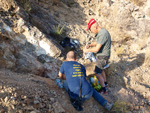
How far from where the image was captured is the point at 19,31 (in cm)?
384

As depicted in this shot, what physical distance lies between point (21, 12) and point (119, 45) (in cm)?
477

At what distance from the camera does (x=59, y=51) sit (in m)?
4.34

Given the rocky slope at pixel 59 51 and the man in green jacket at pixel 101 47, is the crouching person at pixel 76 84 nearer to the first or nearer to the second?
the rocky slope at pixel 59 51

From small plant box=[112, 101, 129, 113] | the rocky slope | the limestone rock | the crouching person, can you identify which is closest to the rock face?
the rocky slope

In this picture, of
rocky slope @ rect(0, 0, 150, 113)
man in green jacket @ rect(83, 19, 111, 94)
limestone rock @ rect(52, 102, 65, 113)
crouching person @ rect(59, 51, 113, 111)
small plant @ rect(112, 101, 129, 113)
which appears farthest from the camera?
man in green jacket @ rect(83, 19, 111, 94)

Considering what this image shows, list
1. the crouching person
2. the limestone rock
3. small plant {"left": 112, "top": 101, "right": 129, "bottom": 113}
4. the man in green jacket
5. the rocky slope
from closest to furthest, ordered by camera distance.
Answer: the limestone rock, the rocky slope, the crouching person, small plant {"left": 112, "top": 101, "right": 129, "bottom": 113}, the man in green jacket

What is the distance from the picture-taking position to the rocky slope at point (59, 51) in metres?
2.47

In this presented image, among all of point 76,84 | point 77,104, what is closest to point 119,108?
point 77,104

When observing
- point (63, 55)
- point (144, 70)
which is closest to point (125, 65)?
point (144, 70)

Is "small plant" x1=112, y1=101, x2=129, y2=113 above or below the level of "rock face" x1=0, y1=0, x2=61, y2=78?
below

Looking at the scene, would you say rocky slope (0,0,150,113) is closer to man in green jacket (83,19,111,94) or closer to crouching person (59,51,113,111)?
crouching person (59,51,113,111)

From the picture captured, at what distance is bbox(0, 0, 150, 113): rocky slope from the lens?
247 cm

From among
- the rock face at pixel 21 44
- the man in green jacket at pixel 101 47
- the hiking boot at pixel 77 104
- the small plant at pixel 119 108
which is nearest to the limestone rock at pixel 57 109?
the hiking boot at pixel 77 104

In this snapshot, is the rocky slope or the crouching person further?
the crouching person
